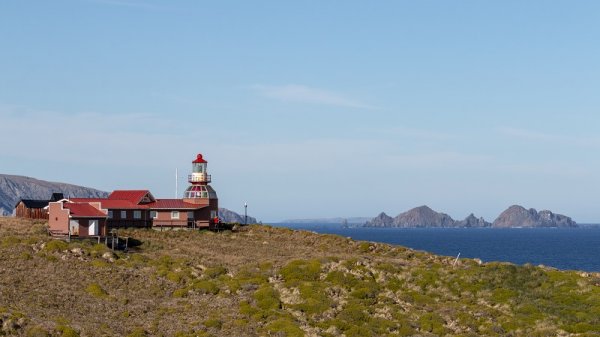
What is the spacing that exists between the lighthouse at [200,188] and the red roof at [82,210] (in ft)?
66.6

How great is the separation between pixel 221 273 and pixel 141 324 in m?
17.6

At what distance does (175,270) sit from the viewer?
239 feet

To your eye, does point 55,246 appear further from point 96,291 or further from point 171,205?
point 171,205

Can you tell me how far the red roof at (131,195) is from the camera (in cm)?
11100

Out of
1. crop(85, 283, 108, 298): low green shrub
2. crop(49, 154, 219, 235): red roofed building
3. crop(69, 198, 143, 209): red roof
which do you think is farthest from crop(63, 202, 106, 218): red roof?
crop(85, 283, 108, 298): low green shrub

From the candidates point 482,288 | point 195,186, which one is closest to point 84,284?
point 482,288

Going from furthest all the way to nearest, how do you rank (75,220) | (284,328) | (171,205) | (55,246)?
(171,205) < (75,220) < (55,246) < (284,328)

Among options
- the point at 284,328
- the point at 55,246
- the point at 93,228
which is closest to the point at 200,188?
the point at 93,228

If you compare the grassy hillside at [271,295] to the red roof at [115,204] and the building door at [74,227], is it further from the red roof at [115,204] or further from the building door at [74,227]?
the red roof at [115,204]

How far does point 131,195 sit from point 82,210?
20268 mm

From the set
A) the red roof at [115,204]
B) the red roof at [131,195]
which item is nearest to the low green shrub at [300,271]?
the red roof at [115,204]

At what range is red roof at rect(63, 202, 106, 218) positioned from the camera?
3585 inches

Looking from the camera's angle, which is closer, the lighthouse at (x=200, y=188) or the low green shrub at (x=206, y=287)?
the low green shrub at (x=206, y=287)

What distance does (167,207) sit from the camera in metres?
110
